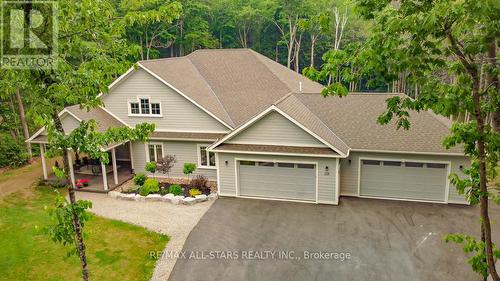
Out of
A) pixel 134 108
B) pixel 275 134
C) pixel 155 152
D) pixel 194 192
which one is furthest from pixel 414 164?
pixel 134 108

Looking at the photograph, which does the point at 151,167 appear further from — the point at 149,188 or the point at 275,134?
the point at 275,134

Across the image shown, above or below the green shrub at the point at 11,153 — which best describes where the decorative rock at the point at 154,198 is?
below

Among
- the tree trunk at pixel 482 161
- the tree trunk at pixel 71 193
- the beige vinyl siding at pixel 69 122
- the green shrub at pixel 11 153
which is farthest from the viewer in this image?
the green shrub at pixel 11 153

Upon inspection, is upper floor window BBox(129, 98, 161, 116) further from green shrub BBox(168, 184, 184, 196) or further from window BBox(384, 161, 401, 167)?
window BBox(384, 161, 401, 167)

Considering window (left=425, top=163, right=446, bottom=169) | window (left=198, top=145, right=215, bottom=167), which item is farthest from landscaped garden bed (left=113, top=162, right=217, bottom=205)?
window (left=425, top=163, right=446, bottom=169)

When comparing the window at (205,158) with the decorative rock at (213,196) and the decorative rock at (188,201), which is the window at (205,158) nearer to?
the decorative rock at (213,196)

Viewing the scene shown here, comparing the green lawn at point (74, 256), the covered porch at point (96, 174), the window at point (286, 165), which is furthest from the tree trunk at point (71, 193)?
the covered porch at point (96, 174)
